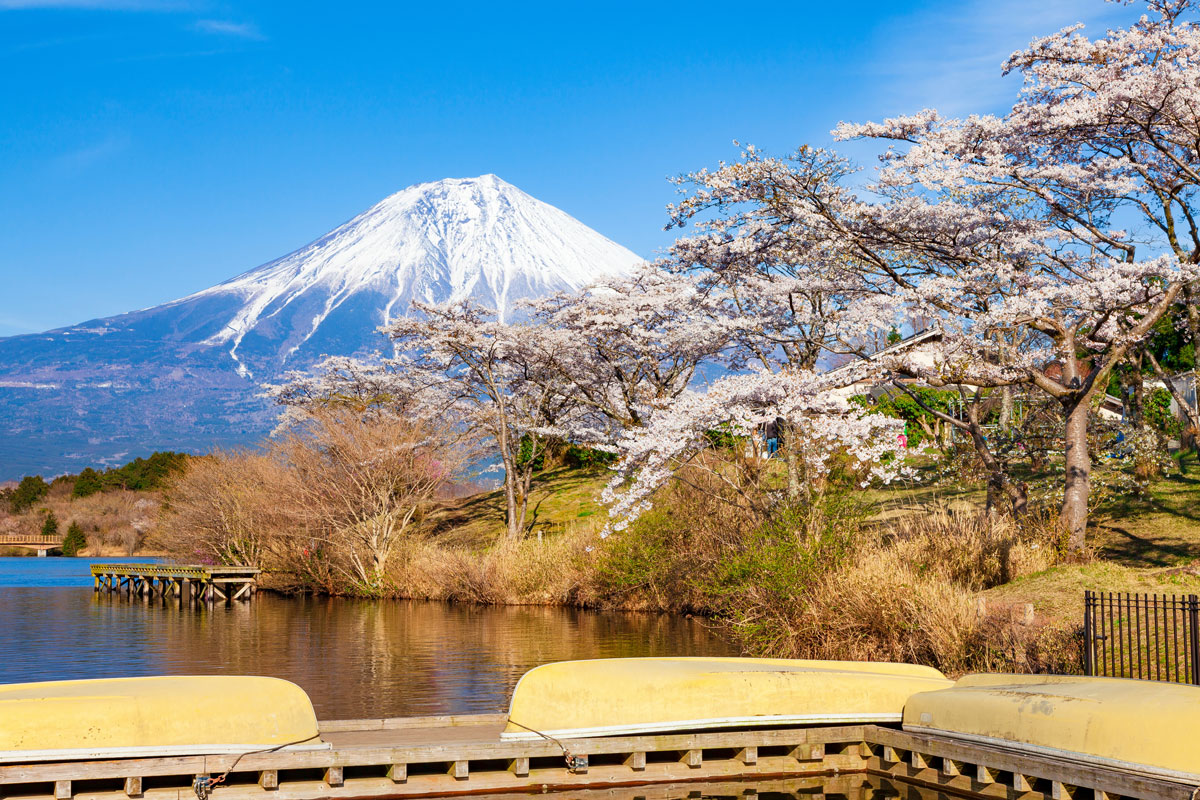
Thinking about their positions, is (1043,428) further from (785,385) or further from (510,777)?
(510,777)

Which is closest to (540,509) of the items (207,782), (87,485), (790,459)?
(790,459)

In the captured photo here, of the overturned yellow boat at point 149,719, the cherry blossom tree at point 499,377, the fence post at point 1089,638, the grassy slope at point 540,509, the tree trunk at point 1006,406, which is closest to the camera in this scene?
the overturned yellow boat at point 149,719

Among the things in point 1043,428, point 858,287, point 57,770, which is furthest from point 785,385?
point 57,770

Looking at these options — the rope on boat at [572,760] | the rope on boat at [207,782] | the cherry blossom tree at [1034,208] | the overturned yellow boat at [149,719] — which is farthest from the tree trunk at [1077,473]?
the rope on boat at [207,782]

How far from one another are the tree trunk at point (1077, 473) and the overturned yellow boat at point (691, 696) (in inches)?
432

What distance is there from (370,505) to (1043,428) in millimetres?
24337

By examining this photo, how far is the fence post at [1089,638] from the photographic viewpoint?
15.3 meters

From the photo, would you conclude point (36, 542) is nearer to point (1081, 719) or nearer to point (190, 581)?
point (190, 581)

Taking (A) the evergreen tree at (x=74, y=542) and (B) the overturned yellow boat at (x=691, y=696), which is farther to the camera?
(A) the evergreen tree at (x=74, y=542)

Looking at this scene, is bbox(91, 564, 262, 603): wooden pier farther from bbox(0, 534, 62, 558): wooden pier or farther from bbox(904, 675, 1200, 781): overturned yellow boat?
bbox(0, 534, 62, 558): wooden pier

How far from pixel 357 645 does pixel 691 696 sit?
17.0m

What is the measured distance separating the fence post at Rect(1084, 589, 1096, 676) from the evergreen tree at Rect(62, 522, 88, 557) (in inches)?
4170

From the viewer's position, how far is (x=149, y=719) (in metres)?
11.2

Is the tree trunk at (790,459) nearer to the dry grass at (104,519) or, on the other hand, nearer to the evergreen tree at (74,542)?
the dry grass at (104,519)
